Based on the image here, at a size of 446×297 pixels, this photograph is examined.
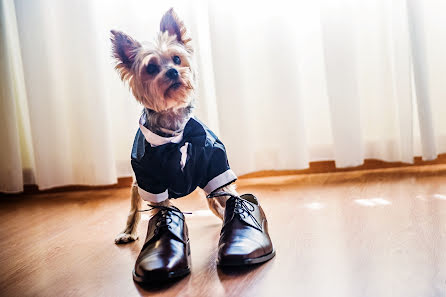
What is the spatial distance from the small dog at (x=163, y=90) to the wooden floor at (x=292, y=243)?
0.22m

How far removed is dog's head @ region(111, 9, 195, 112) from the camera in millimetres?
1467

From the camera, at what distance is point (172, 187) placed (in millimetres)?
1548

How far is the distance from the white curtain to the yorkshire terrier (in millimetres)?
869

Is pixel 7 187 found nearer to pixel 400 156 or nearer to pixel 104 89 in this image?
pixel 104 89

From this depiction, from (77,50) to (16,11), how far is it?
38 cm

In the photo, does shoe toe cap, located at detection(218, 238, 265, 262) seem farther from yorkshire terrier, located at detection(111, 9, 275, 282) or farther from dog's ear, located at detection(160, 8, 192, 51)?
dog's ear, located at detection(160, 8, 192, 51)

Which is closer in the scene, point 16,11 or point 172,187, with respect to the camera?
point 172,187

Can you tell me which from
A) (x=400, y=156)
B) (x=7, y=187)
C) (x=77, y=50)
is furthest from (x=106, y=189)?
(x=400, y=156)

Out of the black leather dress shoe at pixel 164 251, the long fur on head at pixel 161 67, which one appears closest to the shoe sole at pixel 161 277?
the black leather dress shoe at pixel 164 251

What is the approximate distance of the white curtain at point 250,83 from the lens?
7.52 feet

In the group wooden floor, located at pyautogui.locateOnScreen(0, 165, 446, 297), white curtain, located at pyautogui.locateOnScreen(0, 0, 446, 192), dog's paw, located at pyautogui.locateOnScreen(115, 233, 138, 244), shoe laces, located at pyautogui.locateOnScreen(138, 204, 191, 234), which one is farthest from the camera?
white curtain, located at pyautogui.locateOnScreen(0, 0, 446, 192)

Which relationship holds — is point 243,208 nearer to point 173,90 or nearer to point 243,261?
point 243,261

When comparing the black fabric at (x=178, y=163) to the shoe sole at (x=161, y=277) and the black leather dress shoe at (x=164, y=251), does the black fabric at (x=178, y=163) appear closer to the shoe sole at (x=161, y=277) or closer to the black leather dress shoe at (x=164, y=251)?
the black leather dress shoe at (x=164, y=251)

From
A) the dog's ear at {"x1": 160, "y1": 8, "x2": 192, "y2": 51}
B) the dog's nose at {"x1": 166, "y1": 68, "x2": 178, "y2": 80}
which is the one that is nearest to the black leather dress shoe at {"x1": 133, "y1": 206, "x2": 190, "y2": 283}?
the dog's nose at {"x1": 166, "y1": 68, "x2": 178, "y2": 80}
